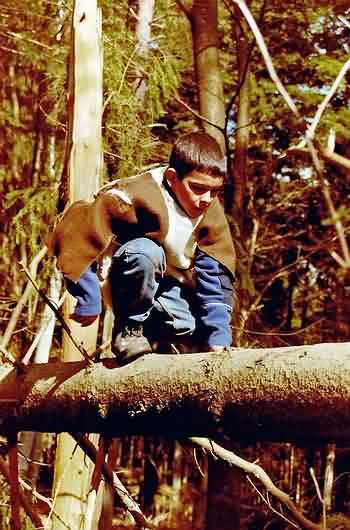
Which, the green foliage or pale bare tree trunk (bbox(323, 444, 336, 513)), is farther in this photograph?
pale bare tree trunk (bbox(323, 444, 336, 513))

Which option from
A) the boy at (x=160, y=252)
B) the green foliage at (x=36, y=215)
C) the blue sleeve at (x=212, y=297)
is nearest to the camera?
the boy at (x=160, y=252)

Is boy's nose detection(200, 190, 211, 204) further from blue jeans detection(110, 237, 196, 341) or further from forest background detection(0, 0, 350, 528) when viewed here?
forest background detection(0, 0, 350, 528)

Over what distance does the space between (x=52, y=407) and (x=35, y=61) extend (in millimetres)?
7103

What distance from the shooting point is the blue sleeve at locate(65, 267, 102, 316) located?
2389mm

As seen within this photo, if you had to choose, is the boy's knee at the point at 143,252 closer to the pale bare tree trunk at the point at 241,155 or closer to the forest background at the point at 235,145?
the forest background at the point at 235,145

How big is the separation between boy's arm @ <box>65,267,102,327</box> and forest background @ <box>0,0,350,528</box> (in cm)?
292

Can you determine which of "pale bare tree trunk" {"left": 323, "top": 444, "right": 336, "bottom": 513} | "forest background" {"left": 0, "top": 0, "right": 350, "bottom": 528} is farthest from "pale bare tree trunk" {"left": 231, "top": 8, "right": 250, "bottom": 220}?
"pale bare tree trunk" {"left": 323, "top": 444, "right": 336, "bottom": 513}

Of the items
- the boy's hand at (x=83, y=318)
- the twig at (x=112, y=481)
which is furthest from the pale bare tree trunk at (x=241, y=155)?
the boy's hand at (x=83, y=318)

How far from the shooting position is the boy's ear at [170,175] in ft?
A: 8.09

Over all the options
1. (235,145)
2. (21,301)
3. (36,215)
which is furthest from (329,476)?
(21,301)

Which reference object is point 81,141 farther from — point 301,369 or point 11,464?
point 301,369

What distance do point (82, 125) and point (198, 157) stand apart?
6.92 ft

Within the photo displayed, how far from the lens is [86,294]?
240cm

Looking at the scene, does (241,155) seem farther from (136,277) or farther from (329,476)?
(136,277)
